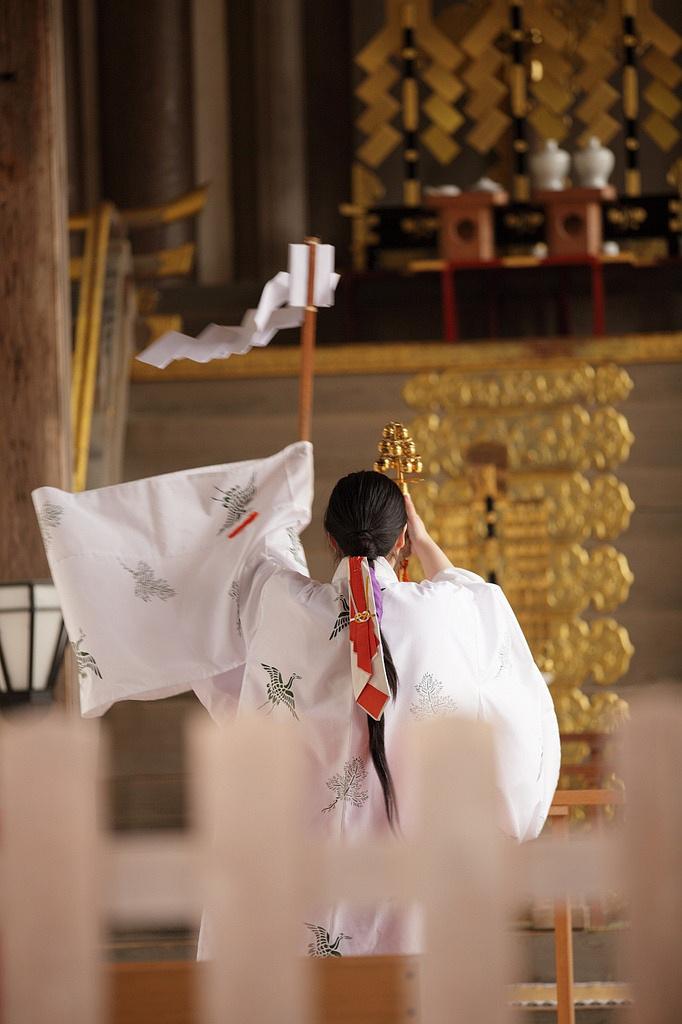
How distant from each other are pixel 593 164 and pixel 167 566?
4.62 metres

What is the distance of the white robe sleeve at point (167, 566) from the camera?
93.2 inches

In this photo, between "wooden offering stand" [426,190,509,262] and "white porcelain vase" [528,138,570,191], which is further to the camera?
"white porcelain vase" [528,138,570,191]

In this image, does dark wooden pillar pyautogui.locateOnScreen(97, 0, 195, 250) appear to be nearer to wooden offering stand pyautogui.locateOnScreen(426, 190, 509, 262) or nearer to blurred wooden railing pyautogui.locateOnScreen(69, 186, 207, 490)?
blurred wooden railing pyautogui.locateOnScreen(69, 186, 207, 490)

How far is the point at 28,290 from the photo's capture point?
11.5ft

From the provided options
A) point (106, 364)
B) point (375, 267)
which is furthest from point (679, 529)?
point (375, 267)

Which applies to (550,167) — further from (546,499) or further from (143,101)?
(546,499)

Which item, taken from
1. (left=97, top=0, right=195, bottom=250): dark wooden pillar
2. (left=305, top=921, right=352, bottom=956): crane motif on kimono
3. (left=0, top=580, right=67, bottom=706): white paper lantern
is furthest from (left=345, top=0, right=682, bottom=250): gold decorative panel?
(left=305, top=921, right=352, bottom=956): crane motif on kimono

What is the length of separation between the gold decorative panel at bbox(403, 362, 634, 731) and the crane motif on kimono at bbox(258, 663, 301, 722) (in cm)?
251

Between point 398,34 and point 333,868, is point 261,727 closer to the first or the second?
point 333,868

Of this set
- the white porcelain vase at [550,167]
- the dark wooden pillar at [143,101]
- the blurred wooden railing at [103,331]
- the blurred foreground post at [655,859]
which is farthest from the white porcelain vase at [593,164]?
the blurred foreground post at [655,859]

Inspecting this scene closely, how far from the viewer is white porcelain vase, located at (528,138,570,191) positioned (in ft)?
21.3

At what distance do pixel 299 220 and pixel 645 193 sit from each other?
1.72 m

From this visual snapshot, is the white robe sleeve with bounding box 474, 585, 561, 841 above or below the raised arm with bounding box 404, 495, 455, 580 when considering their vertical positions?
below

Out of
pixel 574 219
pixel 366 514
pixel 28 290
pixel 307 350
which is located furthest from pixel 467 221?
pixel 366 514
